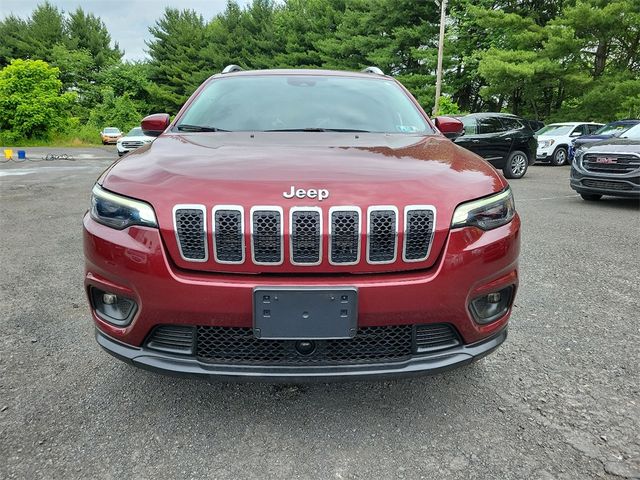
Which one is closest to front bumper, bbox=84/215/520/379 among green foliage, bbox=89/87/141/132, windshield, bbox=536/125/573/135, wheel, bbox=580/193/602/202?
wheel, bbox=580/193/602/202

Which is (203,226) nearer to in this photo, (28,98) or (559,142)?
(559,142)

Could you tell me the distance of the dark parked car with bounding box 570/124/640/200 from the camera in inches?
282

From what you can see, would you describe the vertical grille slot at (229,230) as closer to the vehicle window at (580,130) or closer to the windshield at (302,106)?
the windshield at (302,106)

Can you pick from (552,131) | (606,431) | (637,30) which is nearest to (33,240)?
(606,431)

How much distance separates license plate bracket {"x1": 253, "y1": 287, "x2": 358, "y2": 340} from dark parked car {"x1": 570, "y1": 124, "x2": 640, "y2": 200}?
7178 mm

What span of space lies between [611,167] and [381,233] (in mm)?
7191

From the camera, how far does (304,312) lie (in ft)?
5.58

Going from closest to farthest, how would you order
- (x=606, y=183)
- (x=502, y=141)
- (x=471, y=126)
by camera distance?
(x=606, y=183) < (x=502, y=141) < (x=471, y=126)

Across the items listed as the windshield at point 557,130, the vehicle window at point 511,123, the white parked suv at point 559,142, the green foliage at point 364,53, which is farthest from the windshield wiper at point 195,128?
the green foliage at point 364,53

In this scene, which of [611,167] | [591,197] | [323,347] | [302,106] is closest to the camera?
[323,347]

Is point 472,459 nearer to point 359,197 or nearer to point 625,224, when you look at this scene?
point 359,197

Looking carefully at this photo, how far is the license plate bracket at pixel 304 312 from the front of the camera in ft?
5.53

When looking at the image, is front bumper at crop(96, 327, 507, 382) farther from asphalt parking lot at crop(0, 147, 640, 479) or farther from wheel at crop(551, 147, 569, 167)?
wheel at crop(551, 147, 569, 167)

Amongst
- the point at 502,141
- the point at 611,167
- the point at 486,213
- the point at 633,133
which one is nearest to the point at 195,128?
the point at 486,213
